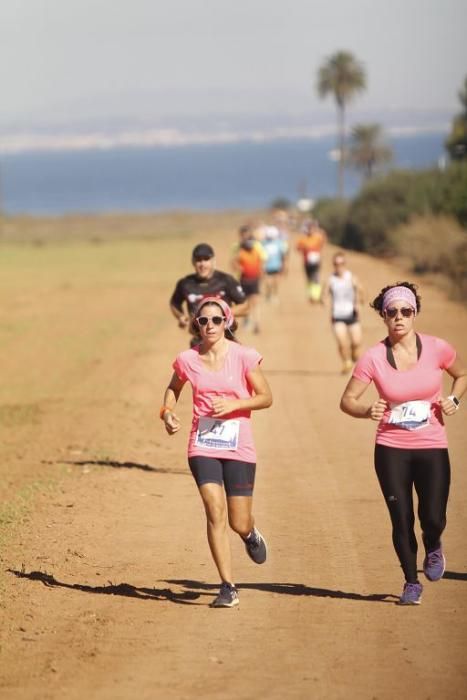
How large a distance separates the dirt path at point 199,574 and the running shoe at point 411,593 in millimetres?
64

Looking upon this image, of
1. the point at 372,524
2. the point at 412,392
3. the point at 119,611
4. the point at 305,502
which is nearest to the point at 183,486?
the point at 305,502

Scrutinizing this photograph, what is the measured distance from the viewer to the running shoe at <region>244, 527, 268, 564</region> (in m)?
8.84

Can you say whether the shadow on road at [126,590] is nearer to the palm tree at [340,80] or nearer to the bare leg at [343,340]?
the bare leg at [343,340]

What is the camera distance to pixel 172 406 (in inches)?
342

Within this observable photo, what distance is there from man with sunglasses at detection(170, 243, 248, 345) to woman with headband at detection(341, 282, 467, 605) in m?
4.89

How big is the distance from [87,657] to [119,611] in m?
0.97

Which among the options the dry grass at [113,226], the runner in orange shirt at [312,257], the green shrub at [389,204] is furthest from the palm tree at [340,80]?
the runner in orange shirt at [312,257]

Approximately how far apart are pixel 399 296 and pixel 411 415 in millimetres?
678

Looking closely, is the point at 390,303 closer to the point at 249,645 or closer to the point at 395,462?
the point at 395,462

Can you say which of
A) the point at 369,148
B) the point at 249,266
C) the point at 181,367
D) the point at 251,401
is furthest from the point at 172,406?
the point at 369,148

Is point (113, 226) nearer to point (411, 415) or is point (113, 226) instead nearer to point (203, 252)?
point (203, 252)

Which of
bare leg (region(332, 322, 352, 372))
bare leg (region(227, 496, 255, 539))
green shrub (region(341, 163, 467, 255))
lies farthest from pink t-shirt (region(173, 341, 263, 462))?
green shrub (region(341, 163, 467, 255))

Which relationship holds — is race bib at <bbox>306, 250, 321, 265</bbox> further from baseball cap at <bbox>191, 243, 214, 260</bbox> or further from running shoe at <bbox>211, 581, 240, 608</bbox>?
running shoe at <bbox>211, 581, 240, 608</bbox>

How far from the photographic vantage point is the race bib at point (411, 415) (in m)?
8.26
